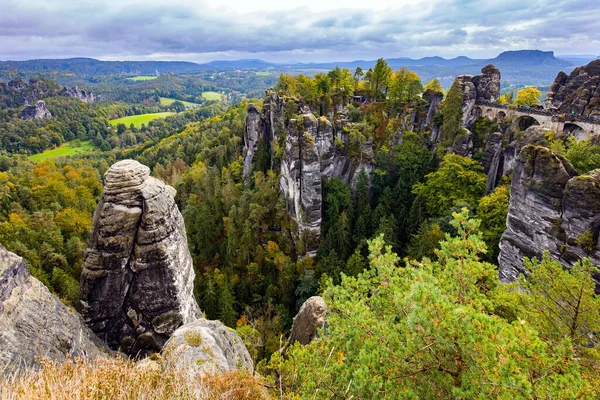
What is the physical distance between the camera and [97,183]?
59.6 m

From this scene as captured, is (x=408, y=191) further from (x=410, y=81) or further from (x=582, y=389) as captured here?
(x=582, y=389)

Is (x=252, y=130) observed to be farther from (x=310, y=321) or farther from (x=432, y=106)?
(x=310, y=321)

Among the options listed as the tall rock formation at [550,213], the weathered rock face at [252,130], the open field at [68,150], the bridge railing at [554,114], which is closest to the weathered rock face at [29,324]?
the tall rock formation at [550,213]

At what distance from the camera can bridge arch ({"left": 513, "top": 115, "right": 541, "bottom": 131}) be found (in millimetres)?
37906

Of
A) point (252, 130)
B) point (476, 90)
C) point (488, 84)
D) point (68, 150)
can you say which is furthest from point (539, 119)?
point (68, 150)

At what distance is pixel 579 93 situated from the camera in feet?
128

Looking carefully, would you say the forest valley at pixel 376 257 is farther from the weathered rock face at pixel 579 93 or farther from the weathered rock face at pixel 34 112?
the weathered rock face at pixel 34 112

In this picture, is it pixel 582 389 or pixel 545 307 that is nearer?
pixel 582 389

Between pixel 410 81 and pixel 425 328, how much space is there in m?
47.2

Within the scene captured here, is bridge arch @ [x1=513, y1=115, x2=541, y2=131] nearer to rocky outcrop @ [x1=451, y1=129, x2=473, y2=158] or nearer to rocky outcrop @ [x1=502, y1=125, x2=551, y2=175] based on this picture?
rocky outcrop @ [x1=451, y1=129, x2=473, y2=158]

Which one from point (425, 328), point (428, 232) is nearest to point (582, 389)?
point (425, 328)

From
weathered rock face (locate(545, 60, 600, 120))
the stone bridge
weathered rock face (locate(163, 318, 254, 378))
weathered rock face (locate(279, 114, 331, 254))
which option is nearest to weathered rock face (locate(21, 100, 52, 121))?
weathered rock face (locate(279, 114, 331, 254))

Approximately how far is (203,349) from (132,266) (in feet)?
20.4

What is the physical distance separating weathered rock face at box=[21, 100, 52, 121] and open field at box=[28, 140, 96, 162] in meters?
45.4
